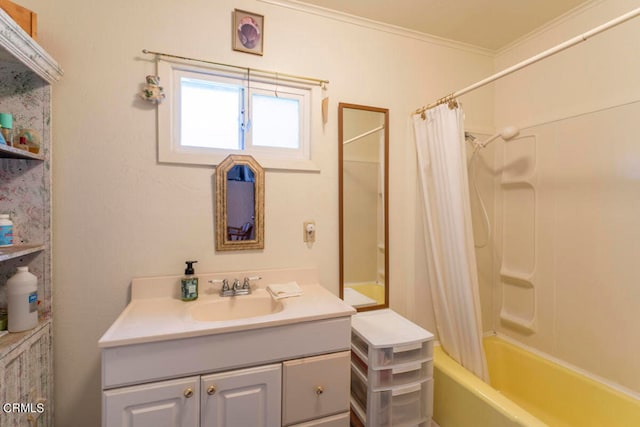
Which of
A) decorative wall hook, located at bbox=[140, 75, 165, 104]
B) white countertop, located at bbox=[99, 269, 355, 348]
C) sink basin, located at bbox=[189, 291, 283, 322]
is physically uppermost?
decorative wall hook, located at bbox=[140, 75, 165, 104]

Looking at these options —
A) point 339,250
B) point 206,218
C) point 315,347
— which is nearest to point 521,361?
point 339,250

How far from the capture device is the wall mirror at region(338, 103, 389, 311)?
1.75m

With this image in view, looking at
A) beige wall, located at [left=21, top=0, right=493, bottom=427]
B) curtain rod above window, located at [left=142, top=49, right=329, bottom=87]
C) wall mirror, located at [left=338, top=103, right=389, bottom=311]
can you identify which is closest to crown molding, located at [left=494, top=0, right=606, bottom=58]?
wall mirror, located at [left=338, top=103, right=389, bottom=311]

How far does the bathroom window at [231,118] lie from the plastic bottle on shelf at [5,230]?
622 mm

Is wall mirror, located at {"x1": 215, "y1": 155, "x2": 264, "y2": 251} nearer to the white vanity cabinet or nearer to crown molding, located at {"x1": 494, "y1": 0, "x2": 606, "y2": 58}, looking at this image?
the white vanity cabinet

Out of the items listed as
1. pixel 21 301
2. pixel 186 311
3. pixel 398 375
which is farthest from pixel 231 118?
pixel 398 375

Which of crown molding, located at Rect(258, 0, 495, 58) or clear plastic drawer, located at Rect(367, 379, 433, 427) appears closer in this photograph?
clear plastic drawer, located at Rect(367, 379, 433, 427)

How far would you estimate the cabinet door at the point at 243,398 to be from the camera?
1049mm

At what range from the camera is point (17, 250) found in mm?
1104

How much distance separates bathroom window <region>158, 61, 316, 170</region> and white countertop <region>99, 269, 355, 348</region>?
2.05 feet

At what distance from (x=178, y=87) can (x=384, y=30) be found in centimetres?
132

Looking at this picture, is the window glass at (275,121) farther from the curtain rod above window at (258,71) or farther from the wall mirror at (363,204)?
the wall mirror at (363,204)

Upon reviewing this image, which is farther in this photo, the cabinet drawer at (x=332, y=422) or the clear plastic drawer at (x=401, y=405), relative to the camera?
the clear plastic drawer at (x=401, y=405)

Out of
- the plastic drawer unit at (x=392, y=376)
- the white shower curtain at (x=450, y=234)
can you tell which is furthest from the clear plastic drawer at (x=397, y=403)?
the white shower curtain at (x=450, y=234)
